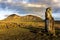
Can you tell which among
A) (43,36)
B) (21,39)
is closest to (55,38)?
(43,36)

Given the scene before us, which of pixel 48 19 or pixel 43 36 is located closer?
pixel 43 36

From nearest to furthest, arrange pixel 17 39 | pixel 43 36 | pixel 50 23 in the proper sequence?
pixel 17 39 < pixel 43 36 < pixel 50 23

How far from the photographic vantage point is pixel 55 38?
35812 millimetres

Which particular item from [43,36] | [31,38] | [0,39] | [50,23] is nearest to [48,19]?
[50,23]

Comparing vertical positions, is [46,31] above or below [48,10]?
below

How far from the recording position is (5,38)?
3578cm

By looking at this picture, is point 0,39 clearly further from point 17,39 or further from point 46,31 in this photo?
point 46,31

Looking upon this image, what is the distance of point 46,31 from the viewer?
41.8m

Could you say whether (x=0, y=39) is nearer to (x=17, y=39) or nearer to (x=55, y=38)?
(x=17, y=39)

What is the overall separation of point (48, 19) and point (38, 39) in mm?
8042

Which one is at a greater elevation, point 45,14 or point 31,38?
point 45,14

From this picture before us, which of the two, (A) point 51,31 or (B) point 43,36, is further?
(A) point 51,31

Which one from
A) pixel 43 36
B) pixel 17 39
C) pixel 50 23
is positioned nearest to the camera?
pixel 17 39

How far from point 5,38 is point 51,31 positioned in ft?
31.5
